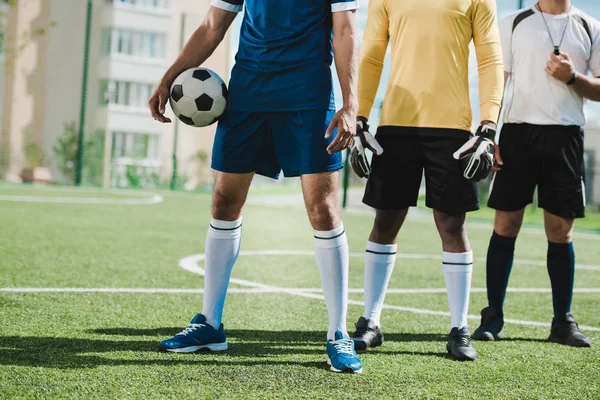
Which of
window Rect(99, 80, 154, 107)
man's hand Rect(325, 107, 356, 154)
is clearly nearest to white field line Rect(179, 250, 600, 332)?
man's hand Rect(325, 107, 356, 154)

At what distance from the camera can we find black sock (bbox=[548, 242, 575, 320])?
14.2ft

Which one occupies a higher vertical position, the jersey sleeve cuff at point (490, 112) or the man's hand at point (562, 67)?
the man's hand at point (562, 67)

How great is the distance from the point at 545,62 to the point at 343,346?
205cm

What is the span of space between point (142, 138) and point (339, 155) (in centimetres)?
3446

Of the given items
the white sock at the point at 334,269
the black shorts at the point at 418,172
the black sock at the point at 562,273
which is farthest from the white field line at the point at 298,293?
the white sock at the point at 334,269

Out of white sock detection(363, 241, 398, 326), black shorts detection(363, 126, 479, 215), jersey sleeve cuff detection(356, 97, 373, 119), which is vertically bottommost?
white sock detection(363, 241, 398, 326)

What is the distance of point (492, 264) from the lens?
14.5 ft

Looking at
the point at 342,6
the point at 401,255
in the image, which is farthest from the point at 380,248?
the point at 401,255

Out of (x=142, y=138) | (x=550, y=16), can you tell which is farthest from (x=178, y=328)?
(x=142, y=138)

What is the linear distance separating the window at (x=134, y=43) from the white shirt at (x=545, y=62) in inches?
1317

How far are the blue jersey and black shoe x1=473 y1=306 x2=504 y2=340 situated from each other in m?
1.56

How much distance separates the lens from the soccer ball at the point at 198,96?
Answer: 3.53 metres

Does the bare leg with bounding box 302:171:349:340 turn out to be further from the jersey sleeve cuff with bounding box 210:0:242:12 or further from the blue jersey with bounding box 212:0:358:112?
the jersey sleeve cuff with bounding box 210:0:242:12

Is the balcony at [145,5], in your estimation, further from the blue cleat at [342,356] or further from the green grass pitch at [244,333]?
the blue cleat at [342,356]
